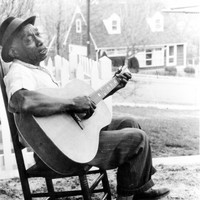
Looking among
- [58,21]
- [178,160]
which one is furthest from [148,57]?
[178,160]

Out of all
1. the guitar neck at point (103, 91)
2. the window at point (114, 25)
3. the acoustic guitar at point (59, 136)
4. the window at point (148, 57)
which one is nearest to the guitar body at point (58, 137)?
the acoustic guitar at point (59, 136)

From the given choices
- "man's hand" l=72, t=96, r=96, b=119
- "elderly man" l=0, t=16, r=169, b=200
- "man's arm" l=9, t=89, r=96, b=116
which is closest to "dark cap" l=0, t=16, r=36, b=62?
"elderly man" l=0, t=16, r=169, b=200

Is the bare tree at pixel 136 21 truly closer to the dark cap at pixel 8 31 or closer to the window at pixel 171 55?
the window at pixel 171 55

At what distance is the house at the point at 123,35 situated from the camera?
10.2ft

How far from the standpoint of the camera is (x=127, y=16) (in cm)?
316

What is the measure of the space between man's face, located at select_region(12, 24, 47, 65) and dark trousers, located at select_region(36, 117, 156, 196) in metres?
0.61

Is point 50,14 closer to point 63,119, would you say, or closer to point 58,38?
point 58,38

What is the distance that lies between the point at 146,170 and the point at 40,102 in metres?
0.73

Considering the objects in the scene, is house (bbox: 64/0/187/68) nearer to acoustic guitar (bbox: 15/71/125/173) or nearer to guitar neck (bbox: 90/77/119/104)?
guitar neck (bbox: 90/77/119/104)

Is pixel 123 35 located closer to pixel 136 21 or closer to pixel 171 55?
pixel 136 21

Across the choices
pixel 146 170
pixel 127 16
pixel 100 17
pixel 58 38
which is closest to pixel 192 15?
pixel 127 16

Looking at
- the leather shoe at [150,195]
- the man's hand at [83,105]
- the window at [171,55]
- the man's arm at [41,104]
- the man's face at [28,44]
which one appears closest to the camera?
the man's arm at [41,104]

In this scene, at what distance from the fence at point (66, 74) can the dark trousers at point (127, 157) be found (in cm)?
111

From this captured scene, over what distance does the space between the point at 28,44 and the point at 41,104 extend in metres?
0.41
